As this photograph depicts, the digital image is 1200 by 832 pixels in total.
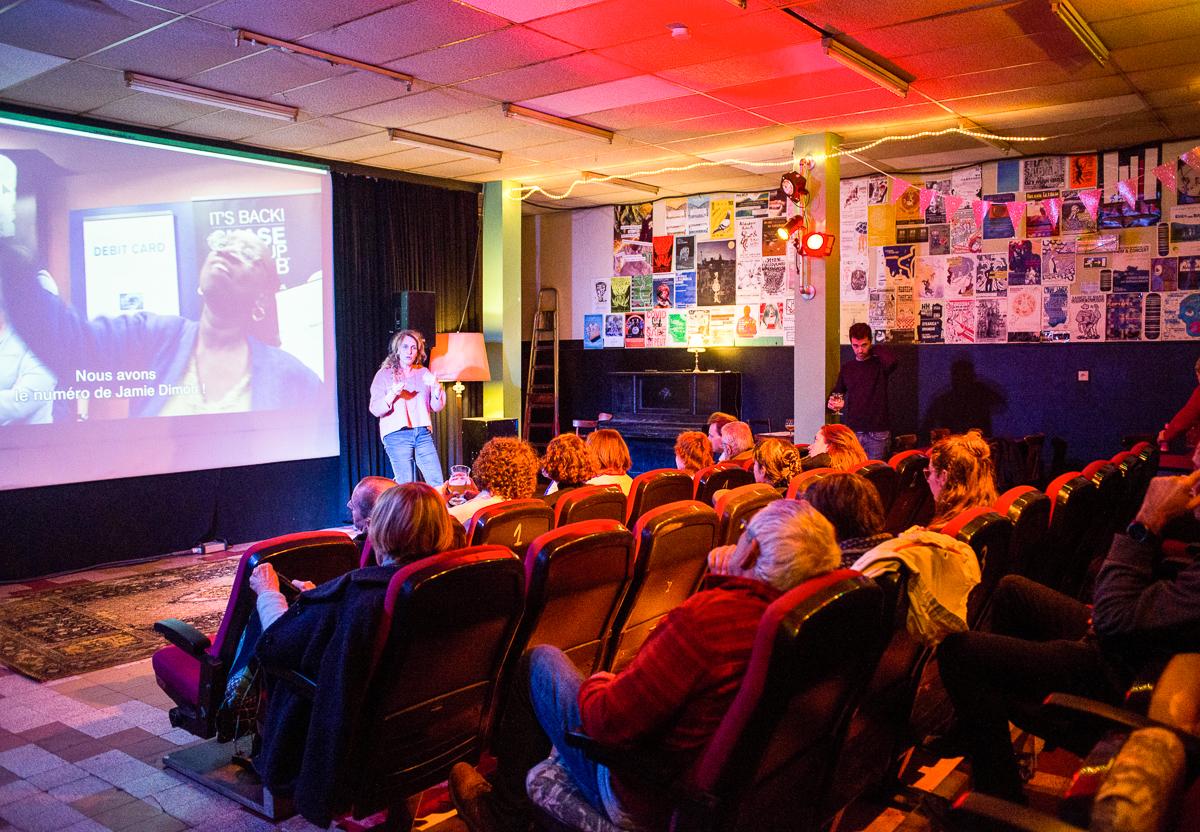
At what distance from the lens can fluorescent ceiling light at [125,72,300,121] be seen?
6172 millimetres

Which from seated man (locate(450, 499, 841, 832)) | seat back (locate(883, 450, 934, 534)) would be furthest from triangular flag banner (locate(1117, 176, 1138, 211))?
seated man (locate(450, 499, 841, 832))

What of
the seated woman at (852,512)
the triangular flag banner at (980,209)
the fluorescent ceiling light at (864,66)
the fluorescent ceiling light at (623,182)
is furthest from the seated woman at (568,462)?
the triangular flag banner at (980,209)

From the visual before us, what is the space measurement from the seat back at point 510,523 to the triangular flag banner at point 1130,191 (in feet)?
22.8

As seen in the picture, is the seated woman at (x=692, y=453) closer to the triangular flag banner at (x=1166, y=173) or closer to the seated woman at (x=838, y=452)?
the seated woman at (x=838, y=452)

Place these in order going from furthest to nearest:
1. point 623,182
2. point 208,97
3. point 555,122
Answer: point 623,182
point 555,122
point 208,97

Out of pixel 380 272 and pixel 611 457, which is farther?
pixel 380 272

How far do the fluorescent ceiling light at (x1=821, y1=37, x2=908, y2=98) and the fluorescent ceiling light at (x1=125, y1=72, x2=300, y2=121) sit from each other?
152 inches

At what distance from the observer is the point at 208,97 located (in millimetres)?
6543

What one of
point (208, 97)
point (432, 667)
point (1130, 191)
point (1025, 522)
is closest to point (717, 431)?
point (1025, 522)

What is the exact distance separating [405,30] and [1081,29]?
147 inches

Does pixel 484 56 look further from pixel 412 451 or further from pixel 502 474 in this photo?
pixel 412 451

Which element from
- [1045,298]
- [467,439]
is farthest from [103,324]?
[1045,298]

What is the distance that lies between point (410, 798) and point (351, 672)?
76cm

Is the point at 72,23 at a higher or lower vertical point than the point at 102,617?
higher
